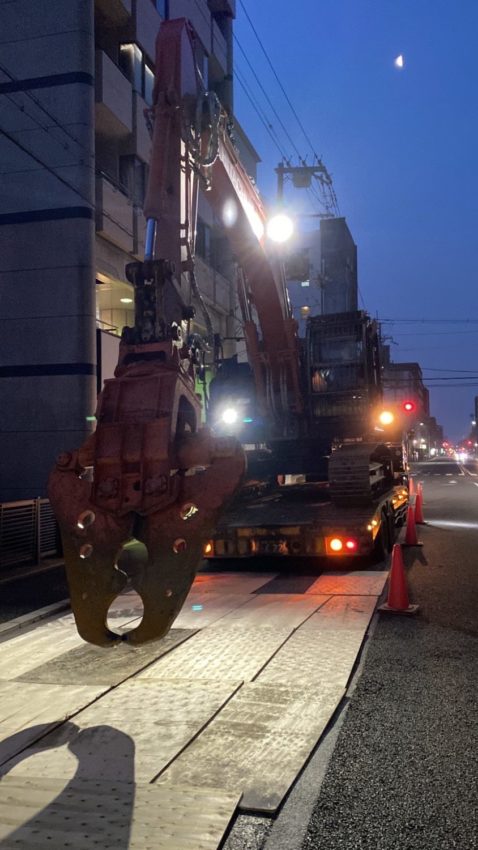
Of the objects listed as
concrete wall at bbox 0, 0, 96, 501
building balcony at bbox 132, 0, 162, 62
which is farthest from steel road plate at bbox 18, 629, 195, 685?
building balcony at bbox 132, 0, 162, 62

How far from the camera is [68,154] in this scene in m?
18.3

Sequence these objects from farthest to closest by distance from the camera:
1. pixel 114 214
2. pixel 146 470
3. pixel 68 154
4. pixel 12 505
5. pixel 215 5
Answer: pixel 215 5, pixel 114 214, pixel 68 154, pixel 12 505, pixel 146 470

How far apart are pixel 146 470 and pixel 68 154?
16387 mm

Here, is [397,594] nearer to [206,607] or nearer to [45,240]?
[206,607]

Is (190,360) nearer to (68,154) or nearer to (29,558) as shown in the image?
(29,558)

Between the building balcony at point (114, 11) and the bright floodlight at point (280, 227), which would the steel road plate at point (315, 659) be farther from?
the building balcony at point (114, 11)

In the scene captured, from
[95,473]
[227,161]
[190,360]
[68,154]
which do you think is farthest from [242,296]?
[68,154]

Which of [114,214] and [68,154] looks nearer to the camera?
[68,154]

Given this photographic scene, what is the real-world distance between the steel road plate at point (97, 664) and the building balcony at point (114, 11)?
19.7 meters

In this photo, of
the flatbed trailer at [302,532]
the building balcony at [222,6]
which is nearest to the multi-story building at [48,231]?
the flatbed trailer at [302,532]

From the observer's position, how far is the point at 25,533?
11.7 metres

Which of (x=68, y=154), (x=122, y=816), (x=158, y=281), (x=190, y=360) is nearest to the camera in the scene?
(x=122, y=816)

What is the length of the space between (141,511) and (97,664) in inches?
92.7

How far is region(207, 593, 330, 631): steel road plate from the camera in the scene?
706 centimetres
